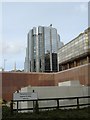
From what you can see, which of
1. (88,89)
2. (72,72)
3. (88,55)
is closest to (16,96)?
(88,89)

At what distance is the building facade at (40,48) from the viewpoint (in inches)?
3981

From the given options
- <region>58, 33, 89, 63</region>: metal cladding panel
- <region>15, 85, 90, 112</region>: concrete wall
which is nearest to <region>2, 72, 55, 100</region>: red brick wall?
<region>58, 33, 89, 63</region>: metal cladding panel

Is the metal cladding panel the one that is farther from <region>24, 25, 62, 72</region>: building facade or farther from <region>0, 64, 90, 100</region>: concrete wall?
<region>0, 64, 90, 100</region>: concrete wall

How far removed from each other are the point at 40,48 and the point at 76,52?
27034mm

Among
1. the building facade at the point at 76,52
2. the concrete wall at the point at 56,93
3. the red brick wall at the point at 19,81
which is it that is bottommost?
the concrete wall at the point at 56,93

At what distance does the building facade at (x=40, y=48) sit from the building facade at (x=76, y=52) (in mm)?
12222

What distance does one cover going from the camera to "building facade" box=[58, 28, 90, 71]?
235 feet

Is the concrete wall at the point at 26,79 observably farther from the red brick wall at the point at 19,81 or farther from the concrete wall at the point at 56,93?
the concrete wall at the point at 56,93

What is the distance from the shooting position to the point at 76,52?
79.1m

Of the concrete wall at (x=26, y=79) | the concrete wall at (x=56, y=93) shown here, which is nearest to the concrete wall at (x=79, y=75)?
the concrete wall at (x=26, y=79)

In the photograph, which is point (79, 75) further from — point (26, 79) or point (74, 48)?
point (74, 48)

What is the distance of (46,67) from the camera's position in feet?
342

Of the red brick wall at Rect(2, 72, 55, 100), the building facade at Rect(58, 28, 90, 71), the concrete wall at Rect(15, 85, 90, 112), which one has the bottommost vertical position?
the concrete wall at Rect(15, 85, 90, 112)

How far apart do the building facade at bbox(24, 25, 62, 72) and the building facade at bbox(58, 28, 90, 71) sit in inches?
481
